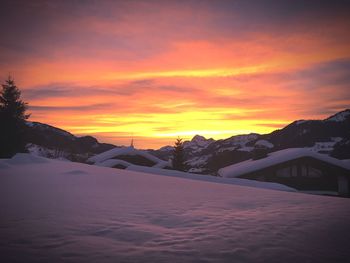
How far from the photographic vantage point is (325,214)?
5289 mm

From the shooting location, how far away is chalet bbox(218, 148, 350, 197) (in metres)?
21.8

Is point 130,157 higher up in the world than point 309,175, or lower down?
higher up

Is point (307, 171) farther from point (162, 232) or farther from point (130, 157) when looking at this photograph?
point (162, 232)

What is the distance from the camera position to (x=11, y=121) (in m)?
28.0

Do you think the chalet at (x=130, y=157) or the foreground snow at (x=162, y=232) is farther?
the chalet at (x=130, y=157)

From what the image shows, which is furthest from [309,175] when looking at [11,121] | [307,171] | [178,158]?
[11,121]

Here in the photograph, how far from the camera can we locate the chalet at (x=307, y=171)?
71.6ft

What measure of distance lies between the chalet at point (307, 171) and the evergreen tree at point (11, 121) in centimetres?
2168

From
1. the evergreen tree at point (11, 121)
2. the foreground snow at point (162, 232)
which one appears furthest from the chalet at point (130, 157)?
the foreground snow at point (162, 232)

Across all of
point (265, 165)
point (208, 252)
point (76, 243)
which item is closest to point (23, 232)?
point (76, 243)

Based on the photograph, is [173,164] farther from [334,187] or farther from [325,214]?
[325,214]

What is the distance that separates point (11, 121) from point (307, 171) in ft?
95.9

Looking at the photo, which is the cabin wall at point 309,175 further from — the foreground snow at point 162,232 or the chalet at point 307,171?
the foreground snow at point 162,232

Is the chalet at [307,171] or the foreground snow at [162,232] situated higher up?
the chalet at [307,171]
